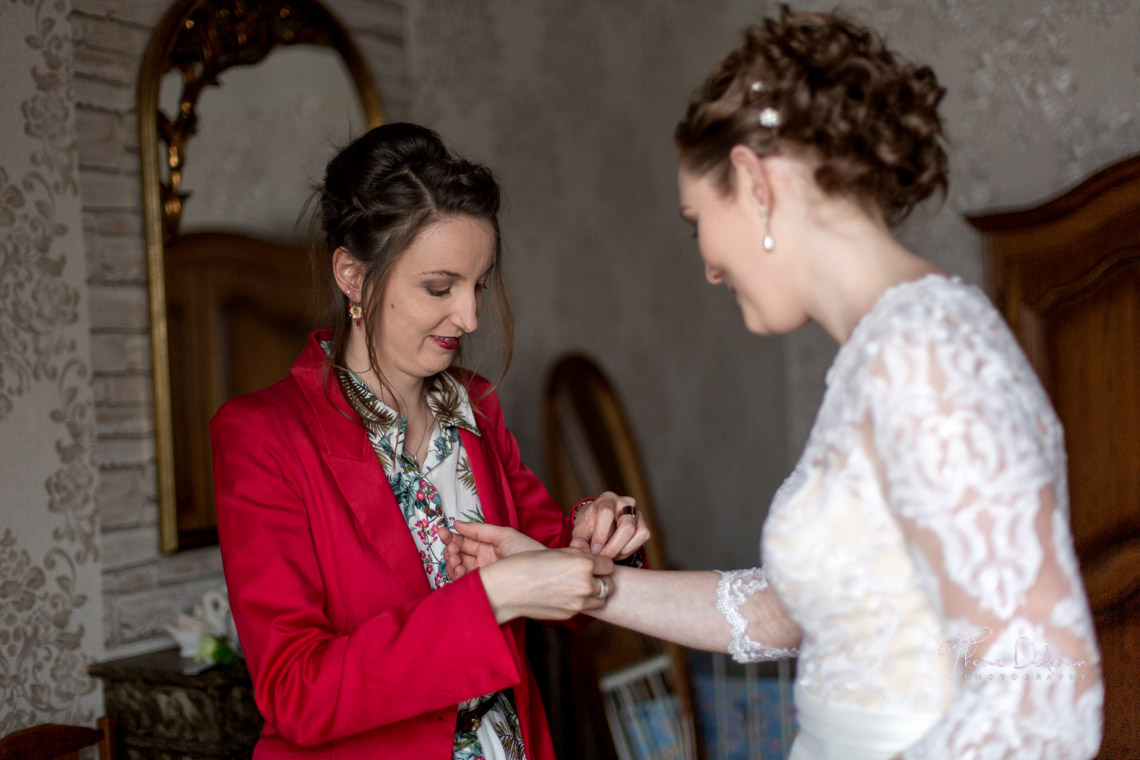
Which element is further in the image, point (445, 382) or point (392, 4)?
point (392, 4)

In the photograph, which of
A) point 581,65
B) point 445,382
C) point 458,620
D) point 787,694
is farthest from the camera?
point 581,65

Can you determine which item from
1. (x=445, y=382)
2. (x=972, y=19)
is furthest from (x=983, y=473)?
(x=972, y=19)

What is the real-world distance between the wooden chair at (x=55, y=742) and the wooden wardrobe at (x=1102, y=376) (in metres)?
2.14

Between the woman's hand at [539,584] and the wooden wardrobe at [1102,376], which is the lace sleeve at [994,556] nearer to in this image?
the woman's hand at [539,584]

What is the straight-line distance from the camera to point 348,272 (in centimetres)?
168

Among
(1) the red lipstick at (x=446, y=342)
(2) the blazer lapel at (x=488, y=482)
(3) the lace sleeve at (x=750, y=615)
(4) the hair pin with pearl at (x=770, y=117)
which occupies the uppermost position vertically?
(4) the hair pin with pearl at (x=770, y=117)

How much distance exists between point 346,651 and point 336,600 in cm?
16

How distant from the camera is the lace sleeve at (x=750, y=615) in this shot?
1.47 m

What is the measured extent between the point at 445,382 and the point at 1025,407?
1087 millimetres

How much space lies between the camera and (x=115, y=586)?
84.5 inches

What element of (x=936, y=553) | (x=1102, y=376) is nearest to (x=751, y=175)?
(x=936, y=553)

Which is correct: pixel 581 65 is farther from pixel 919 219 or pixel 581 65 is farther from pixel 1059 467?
pixel 1059 467

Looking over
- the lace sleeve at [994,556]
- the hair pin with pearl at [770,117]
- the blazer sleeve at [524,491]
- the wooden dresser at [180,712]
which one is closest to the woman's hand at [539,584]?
the blazer sleeve at [524,491]

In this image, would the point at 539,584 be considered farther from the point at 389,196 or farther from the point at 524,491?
the point at 389,196
